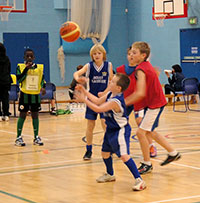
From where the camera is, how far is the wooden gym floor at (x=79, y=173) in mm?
5211

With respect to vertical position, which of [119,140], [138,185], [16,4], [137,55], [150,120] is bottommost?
[138,185]

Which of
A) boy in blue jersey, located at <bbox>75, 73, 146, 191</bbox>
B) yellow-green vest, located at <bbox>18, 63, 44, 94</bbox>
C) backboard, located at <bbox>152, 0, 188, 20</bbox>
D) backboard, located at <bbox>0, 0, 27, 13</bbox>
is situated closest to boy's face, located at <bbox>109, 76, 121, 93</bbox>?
boy in blue jersey, located at <bbox>75, 73, 146, 191</bbox>

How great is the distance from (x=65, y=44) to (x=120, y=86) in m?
19.0

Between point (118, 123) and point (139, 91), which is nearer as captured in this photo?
point (118, 123)

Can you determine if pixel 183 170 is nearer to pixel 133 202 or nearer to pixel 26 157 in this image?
pixel 133 202

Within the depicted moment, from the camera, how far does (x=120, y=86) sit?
541cm

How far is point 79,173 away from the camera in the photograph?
21.1 feet

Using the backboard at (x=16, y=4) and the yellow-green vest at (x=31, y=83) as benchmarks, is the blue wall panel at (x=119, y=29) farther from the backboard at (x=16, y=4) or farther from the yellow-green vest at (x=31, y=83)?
the yellow-green vest at (x=31, y=83)

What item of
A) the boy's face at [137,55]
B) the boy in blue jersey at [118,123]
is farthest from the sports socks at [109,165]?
the boy's face at [137,55]

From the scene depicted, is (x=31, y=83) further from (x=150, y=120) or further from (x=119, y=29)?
(x=119, y=29)

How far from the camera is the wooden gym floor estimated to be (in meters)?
5.21

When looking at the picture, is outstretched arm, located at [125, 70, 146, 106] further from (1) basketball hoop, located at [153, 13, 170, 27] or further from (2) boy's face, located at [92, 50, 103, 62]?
(1) basketball hoop, located at [153, 13, 170, 27]

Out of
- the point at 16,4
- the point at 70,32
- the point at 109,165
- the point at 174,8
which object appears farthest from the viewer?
the point at 174,8

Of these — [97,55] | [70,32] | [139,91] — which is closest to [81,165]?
[97,55]
